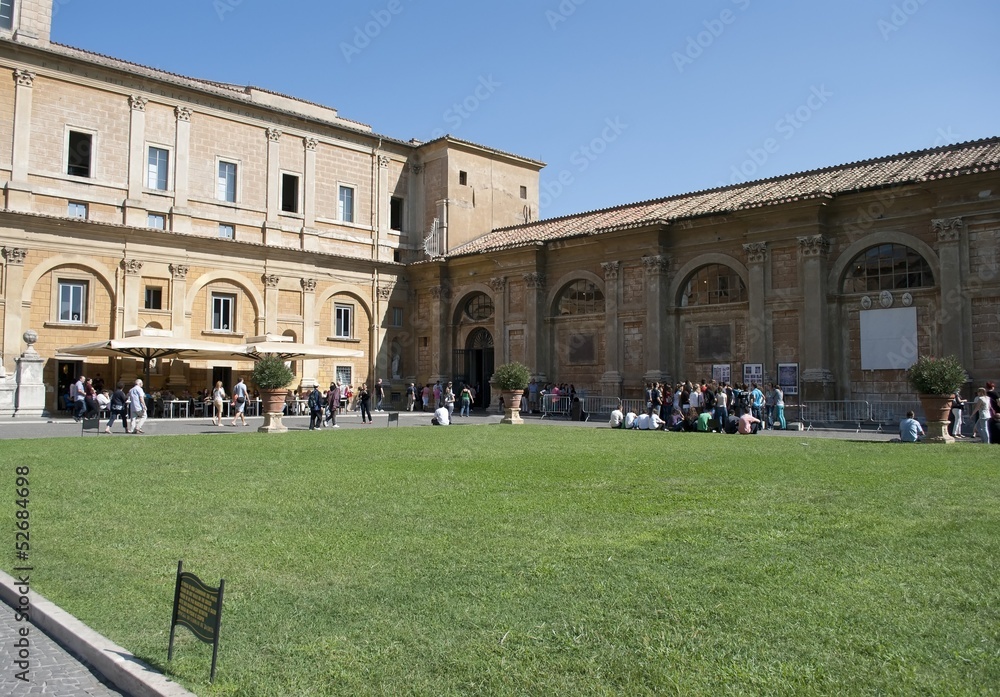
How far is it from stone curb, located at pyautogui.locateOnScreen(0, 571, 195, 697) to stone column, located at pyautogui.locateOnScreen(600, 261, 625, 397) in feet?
81.8

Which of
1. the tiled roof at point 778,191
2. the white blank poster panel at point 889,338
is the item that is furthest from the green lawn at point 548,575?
the tiled roof at point 778,191

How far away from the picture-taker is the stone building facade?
27.8 meters

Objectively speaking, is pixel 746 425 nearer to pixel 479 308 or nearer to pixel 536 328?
pixel 536 328

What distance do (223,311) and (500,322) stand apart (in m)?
11.4

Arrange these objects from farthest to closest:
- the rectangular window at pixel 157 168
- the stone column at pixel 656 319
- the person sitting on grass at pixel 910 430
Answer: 1. the rectangular window at pixel 157 168
2. the stone column at pixel 656 319
3. the person sitting on grass at pixel 910 430

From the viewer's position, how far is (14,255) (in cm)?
2694

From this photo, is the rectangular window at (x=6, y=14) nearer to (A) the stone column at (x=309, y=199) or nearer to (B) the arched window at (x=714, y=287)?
(A) the stone column at (x=309, y=199)

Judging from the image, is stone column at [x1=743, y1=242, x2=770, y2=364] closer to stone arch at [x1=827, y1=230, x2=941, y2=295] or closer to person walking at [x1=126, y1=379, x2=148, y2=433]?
stone arch at [x1=827, y1=230, x2=941, y2=295]

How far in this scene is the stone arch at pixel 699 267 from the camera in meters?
26.7

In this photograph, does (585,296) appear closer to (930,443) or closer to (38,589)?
(930,443)

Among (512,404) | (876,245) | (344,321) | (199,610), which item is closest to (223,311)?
(344,321)

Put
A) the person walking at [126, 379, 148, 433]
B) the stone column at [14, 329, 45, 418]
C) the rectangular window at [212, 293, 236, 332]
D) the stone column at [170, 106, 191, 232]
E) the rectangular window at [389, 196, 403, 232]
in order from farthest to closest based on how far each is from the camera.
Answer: the rectangular window at [389, 196, 403, 232] → the rectangular window at [212, 293, 236, 332] → the stone column at [170, 106, 191, 232] → the stone column at [14, 329, 45, 418] → the person walking at [126, 379, 148, 433]

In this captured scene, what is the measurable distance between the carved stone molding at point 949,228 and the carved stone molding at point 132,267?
26820 millimetres

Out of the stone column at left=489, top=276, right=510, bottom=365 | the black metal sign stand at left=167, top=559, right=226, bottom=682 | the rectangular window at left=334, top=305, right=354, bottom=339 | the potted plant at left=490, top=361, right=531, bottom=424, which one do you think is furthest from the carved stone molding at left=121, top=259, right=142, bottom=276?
the black metal sign stand at left=167, top=559, right=226, bottom=682
